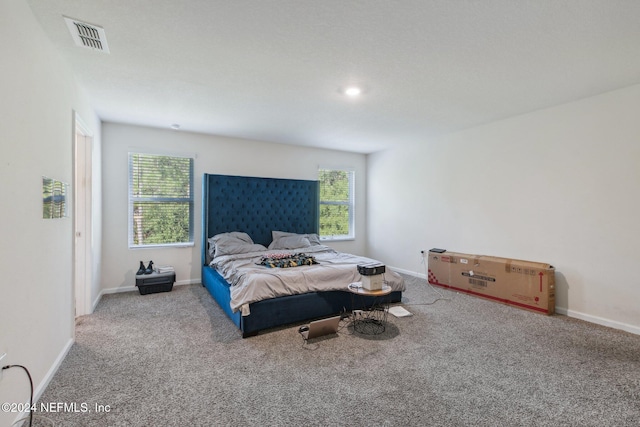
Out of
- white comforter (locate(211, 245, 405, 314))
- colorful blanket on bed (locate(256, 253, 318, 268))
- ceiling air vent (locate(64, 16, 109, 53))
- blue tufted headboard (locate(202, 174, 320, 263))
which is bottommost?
white comforter (locate(211, 245, 405, 314))

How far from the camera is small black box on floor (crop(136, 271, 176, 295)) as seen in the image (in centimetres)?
399

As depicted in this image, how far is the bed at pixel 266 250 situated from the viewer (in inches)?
113

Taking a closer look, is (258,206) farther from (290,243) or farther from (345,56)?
(345,56)

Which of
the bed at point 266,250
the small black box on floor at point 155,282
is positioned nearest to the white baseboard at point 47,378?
the bed at point 266,250

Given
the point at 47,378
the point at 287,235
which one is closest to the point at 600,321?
the point at 287,235

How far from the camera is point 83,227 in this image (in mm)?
3283

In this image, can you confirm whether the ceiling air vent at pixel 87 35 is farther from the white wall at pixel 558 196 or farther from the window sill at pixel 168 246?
the white wall at pixel 558 196

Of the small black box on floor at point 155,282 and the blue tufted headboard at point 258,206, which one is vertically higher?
the blue tufted headboard at point 258,206

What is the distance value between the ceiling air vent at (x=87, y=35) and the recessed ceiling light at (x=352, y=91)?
2.04m

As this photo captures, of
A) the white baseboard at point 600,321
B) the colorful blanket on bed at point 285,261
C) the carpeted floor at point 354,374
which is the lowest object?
the carpeted floor at point 354,374

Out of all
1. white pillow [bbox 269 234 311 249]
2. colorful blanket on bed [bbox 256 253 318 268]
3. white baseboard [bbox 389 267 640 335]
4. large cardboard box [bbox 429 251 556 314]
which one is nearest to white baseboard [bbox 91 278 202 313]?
white pillow [bbox 269 234 311 249]

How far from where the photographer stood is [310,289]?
307 centimetres

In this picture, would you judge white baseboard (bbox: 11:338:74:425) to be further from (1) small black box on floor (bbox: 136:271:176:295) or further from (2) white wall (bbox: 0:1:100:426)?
(1) small black box on floor (bbox: 136:271:176:295)

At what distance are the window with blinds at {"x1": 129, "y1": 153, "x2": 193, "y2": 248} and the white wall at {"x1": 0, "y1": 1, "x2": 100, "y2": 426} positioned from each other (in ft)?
6.37
